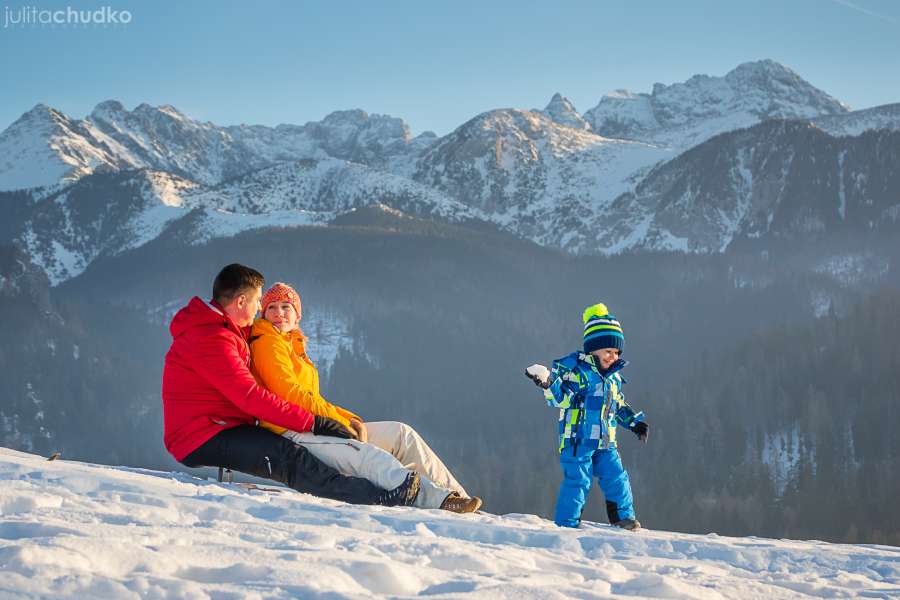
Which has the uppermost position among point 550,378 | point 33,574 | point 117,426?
point 550,378

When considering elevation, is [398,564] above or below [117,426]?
above

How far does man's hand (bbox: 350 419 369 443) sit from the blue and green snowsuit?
2.08 metres

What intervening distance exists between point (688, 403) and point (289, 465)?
160 meters

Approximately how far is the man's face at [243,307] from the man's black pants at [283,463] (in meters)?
1.08

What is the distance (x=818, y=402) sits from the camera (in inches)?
5837

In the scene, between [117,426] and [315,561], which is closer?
[315,561]

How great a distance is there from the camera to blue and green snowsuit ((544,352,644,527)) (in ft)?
31.1

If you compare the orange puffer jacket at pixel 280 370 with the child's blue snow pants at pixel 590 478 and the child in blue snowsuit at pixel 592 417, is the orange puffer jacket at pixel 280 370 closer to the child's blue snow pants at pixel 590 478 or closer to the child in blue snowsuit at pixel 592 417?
the child in blue snowsuit at pixel 592 417

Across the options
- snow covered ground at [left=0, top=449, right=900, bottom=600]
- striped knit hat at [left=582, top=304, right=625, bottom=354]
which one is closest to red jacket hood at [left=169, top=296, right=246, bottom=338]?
snow covered ground at [left=0, top=449, right=900, bottom=600]

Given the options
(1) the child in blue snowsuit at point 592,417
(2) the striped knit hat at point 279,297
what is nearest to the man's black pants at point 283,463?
(2) the striped knit hat at point 279,297

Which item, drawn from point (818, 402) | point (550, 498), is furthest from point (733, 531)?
point (818, 402)

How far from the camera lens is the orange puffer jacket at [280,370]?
868 centimetres

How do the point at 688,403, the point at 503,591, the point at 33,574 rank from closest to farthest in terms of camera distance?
1. the point at 33,574
2. the point at 503,591
3. the point at 688,403

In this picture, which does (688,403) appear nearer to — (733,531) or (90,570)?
(733,531)
